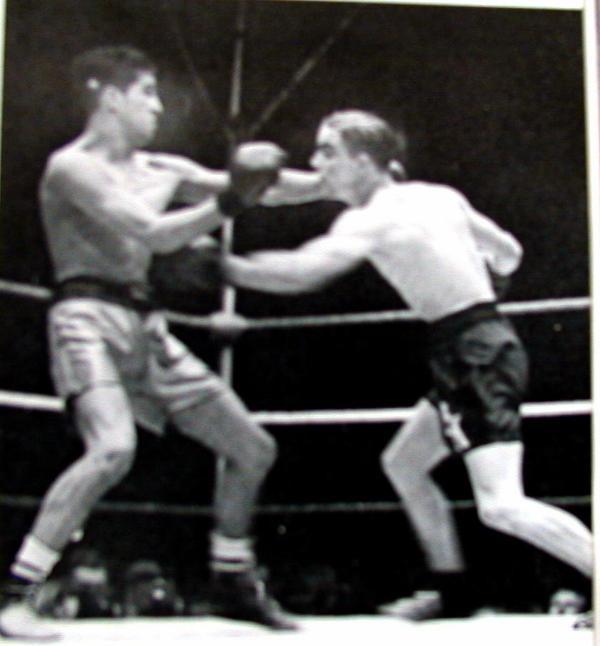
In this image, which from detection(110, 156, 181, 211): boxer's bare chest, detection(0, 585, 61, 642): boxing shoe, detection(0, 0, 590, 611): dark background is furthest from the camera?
detection(110, 156, 181, 211): boxer's bare chest

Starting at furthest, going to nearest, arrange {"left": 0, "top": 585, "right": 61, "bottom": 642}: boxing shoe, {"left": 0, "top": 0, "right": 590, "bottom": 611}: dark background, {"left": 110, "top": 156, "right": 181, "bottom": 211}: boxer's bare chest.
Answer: {"left": 110, "top": 156, "right": 181, "bottom": 211}: boxer's bare chest → {"left": 0, "top": 0, "right": 590, "bottom": 611}: dark background → {"left": 0, "top": 585, "right": 61, "bottom": 642}: boxing shoe

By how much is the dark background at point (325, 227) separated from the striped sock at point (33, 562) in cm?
4

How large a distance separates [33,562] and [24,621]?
0.14 meters

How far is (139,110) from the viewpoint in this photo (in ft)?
8.73

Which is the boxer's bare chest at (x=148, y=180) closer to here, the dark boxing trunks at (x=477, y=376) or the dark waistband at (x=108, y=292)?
the dark waistband at (x=108, y=292)

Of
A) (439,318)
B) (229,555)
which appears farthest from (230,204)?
(229,555)

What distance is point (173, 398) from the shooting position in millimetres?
2588

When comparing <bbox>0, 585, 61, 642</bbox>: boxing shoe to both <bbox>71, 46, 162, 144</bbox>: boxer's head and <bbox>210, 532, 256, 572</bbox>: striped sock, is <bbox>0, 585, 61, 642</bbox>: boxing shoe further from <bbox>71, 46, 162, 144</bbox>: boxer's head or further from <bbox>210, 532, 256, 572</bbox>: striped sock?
<bbox>71, 46, 162, 144</bbox>: boxer's head

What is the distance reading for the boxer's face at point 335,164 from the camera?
2.68 meters

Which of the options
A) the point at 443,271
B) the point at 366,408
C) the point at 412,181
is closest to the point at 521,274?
the point at 443,271

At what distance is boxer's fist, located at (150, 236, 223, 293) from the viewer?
8.59ft

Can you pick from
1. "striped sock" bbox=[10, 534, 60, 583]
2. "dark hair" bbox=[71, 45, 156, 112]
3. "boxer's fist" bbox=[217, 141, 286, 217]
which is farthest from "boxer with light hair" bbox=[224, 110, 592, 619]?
"striped sock" bbox=[10, 534, 60, 583]

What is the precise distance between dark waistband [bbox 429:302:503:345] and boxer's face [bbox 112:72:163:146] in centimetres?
89

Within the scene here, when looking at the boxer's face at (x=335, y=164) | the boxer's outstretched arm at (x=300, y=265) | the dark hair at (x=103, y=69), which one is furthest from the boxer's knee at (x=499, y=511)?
the dark hair at (x=103, y=69)
